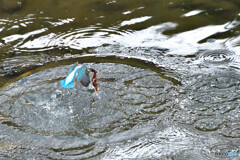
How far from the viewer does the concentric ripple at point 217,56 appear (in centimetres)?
372

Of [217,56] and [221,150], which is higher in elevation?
[217,56]

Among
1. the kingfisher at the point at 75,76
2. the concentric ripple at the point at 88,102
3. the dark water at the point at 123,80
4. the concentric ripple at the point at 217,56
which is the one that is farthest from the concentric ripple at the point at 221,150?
the concentric ripple at the point at 217,56

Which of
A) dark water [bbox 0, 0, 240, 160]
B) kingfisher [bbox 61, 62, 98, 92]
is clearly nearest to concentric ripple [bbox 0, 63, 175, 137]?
dark water [bbox 0, 0, 240, 160]

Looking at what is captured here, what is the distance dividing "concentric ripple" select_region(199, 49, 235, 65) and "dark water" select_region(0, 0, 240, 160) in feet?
0.04

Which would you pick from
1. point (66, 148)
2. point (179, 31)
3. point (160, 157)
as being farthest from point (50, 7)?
point (160, 157)

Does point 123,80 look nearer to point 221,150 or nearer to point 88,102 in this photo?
point 88,102

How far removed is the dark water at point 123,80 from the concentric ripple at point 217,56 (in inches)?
0.4

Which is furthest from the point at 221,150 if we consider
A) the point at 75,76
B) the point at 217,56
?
the point at 217,56

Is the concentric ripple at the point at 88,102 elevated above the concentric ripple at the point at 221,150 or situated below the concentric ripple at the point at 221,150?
above

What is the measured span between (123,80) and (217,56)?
1131 mm

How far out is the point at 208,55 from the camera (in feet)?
12.7

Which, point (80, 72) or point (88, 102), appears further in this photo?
point (88, 102)

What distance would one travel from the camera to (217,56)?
3.82m

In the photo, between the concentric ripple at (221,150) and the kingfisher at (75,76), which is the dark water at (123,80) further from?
the kingfisher at (75,76)
